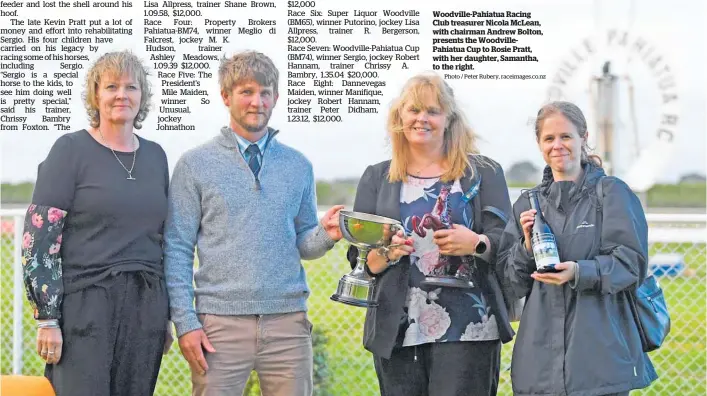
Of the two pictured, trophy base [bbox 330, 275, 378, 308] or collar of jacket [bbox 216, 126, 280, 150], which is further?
collar of jacket [bbox 216, 126, 280, 150]

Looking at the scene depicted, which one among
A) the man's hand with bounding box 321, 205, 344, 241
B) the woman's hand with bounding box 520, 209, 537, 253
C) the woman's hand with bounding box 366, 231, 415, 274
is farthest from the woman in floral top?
the woman's hand with bounding box 520, 209, 537, 253

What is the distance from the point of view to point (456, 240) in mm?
2965

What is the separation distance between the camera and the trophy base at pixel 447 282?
9.88ft

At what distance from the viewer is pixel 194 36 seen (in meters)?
3.95

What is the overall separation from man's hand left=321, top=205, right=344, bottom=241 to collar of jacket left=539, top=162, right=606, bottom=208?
77 cm

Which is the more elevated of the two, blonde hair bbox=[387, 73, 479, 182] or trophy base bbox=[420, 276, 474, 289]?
blonde hair bbox=[387, 73, 479, 182]

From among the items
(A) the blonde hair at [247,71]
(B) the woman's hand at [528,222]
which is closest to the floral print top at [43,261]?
(A) the blonde hair at [247,71]

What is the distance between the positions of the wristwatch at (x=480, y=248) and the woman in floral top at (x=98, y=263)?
116 centimetres

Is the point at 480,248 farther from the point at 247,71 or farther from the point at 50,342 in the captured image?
the point at 50,342

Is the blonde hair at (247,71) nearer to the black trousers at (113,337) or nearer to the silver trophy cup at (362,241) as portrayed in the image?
the silver trophy cup at (362,241)

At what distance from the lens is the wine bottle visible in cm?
279

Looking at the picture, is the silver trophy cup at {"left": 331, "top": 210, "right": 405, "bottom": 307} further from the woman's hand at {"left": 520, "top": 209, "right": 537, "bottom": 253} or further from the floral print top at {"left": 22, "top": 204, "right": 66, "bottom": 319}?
the floral print top at {"left": 22, "top": 204, "right": 66, "bottom": 319}

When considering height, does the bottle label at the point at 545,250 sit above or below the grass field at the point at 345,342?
above

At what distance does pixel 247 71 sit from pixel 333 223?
0.65m
